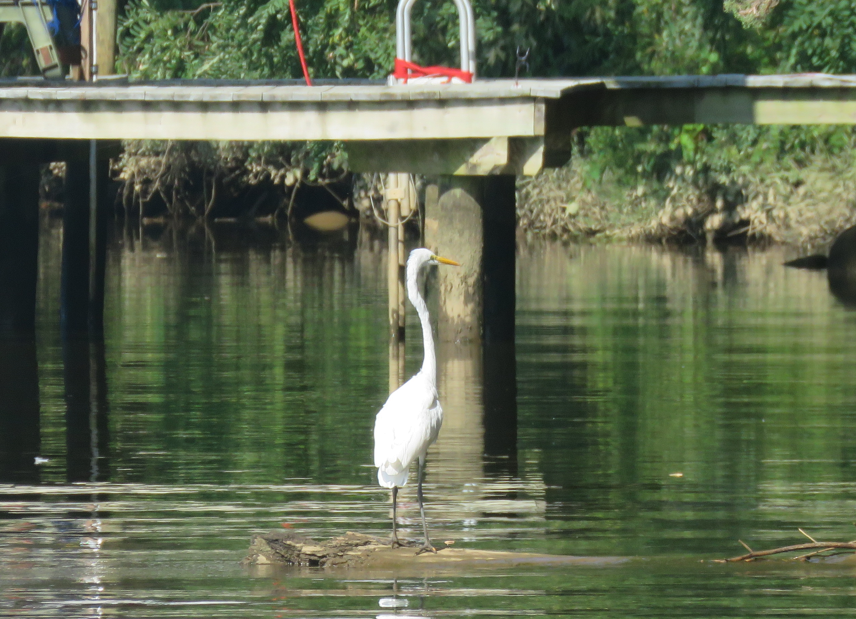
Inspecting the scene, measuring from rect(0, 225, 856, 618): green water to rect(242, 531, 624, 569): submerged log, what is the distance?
86 mm

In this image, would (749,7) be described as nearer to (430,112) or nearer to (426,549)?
(430,112)

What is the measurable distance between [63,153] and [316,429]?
24.3ft

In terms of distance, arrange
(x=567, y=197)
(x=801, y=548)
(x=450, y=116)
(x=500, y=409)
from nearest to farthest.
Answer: (x=801, y=548)
(x=500, y=409)
(x=450, y=116)
(x=567, y=197)

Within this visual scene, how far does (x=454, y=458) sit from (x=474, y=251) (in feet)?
15.6

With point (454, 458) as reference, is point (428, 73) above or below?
above

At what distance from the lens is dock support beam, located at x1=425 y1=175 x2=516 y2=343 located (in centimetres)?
1514

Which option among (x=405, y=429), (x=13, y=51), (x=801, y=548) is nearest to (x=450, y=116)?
(x=405, y=429)

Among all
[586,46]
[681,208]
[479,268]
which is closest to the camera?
[479,268]

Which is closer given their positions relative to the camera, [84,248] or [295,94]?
[295,94]

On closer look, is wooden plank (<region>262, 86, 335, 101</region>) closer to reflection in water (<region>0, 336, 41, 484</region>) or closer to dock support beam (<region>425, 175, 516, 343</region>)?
dock support beam (<region>425, 175, 516, 343</region>)

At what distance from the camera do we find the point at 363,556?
25.8 ft

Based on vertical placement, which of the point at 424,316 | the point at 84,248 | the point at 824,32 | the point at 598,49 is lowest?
the point at 424,316

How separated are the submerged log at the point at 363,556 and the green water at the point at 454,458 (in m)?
0.09

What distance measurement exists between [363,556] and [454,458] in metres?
2.95
